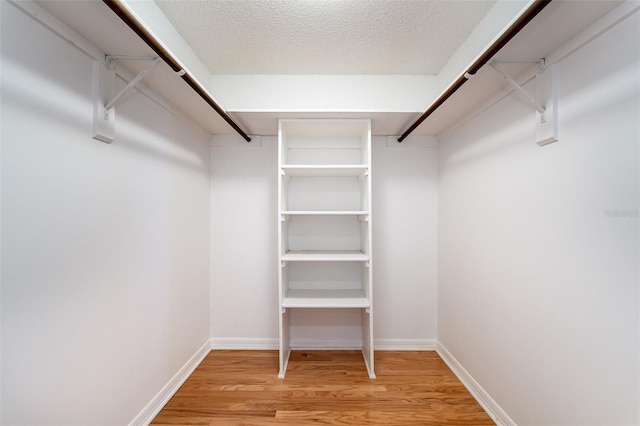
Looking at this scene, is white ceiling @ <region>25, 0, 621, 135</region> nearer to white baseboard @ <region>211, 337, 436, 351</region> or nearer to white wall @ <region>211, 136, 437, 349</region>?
white wall @ <region>211, 136, 437, 349</region>

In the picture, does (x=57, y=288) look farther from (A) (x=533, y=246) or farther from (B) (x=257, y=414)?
(A) (x=533, y=246)

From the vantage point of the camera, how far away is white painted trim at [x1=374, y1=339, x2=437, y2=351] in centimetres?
258

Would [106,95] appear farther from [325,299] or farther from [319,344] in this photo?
[319,344]

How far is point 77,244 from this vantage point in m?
1.19

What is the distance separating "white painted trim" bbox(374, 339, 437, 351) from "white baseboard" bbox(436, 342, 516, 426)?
0.18 metres

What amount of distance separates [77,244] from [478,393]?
2.50 m

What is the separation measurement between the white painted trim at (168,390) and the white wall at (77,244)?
5 centimetres

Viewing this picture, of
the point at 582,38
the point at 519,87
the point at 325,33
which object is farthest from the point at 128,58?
the point at 582,38

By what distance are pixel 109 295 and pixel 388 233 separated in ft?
6.99

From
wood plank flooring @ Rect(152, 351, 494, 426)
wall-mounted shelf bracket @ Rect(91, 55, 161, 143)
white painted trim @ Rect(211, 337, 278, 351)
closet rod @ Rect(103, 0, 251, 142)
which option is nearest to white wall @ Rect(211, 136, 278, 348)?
white painted trim @ Rect(211, 337, 278, 351)

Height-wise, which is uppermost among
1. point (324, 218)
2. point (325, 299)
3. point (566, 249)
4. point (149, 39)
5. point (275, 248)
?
point (149, 39)

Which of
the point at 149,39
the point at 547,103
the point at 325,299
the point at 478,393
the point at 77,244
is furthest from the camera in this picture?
the point at 325,299

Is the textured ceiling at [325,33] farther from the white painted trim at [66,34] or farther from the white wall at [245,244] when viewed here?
the white wall at [245,244]

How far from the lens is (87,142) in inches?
48.9
